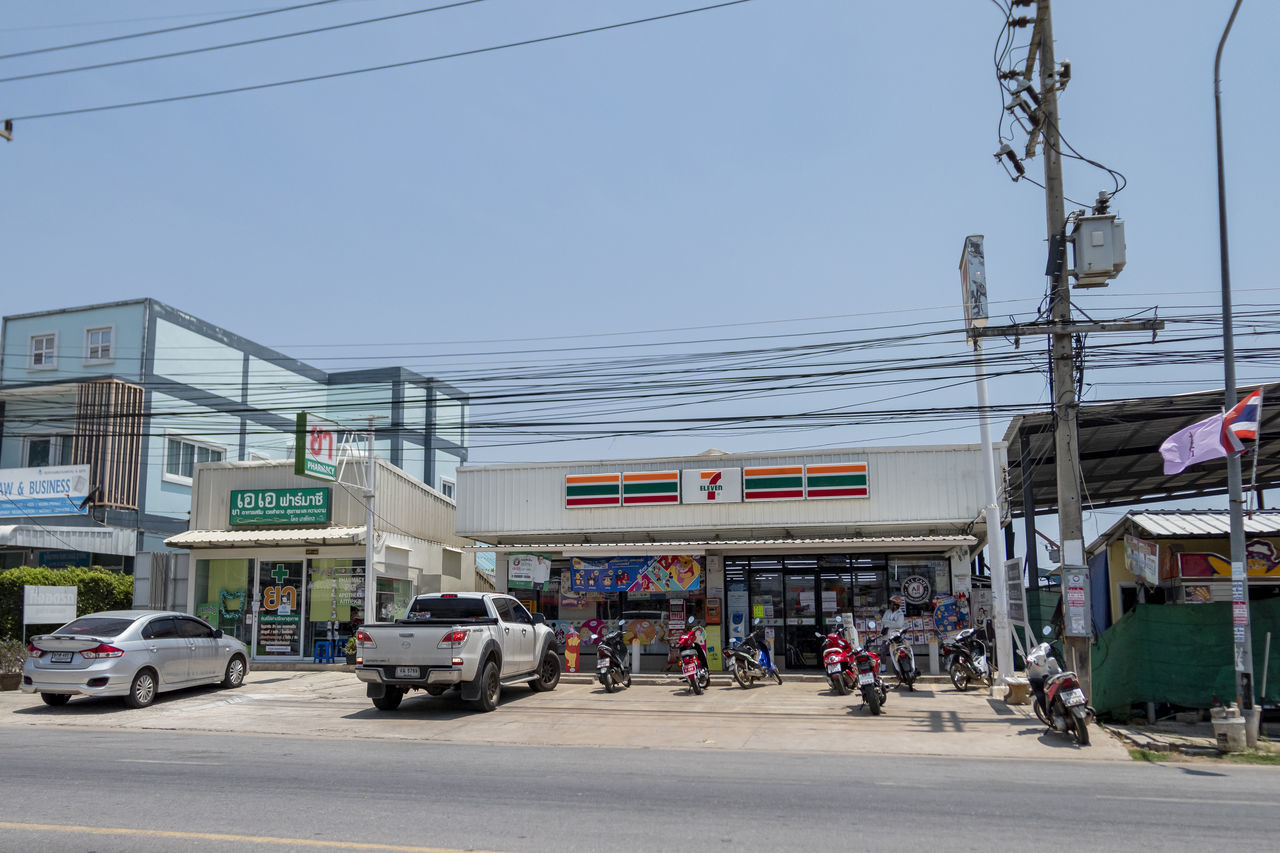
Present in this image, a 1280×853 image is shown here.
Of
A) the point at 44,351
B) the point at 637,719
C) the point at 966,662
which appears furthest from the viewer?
the point at 44,351

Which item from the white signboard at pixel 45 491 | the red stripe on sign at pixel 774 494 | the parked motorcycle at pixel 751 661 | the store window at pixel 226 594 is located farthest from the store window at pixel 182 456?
the parked motorcycle at pixel 751 661

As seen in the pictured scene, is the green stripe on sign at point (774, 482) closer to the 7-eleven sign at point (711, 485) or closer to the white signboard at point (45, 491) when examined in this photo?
the 7-eleven sign at point (711, 485)

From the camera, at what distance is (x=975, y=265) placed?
16516 mm

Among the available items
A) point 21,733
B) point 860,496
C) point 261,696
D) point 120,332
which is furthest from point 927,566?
point 120,332

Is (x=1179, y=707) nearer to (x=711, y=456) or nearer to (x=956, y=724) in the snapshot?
(x=956, y=724)

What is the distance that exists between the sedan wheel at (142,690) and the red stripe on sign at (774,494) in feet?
40.3

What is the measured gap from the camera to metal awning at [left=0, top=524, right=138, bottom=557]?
88.9ft

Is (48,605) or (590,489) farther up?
(590,489)

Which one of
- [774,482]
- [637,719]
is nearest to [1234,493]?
[637,719]

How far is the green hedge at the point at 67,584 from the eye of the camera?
25.5 meters

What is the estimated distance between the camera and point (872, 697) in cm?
1538

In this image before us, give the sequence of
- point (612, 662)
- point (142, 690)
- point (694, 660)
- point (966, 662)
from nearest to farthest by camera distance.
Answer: point (142, 690), point (694, 660), point (966, 662), point (612, 662)

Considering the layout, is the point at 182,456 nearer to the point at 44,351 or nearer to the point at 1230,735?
the point at 44,351

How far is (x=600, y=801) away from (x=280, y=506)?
18275 millimetres
